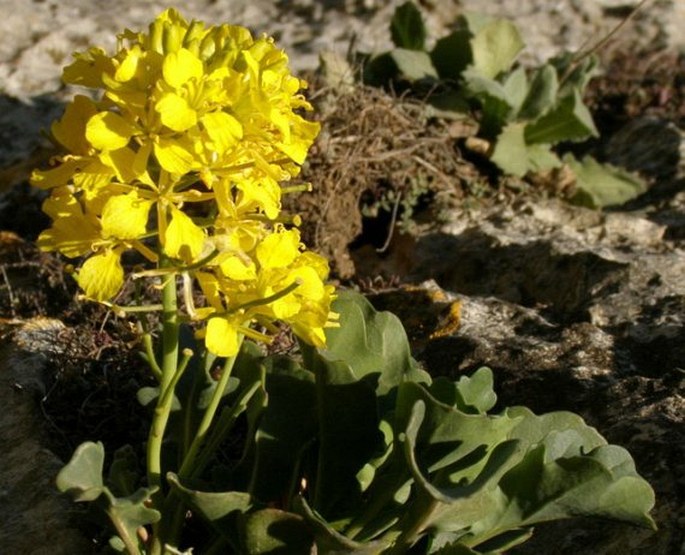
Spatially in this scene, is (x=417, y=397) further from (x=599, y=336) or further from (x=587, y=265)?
(x=587, y=265)

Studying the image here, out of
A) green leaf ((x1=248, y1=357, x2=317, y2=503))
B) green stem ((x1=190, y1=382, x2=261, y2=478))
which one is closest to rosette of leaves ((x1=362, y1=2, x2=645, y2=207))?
green leaf ((x1=248, y1=357, x2=317, y2=503))

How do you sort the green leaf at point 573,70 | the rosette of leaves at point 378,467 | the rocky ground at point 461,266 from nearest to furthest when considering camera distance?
the rosette of leaves at point 378,467 < the rocky ground at point 461,266 < the green leaf at point 573,70

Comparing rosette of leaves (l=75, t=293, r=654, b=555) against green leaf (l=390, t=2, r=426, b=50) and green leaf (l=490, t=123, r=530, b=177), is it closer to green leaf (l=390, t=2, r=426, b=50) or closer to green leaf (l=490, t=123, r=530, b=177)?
green leaf (l=490, t=123, r=530, b=177)

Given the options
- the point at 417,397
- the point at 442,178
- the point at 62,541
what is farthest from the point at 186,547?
the point at 442,178

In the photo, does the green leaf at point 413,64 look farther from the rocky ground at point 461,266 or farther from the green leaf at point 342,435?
the green leaf at point 342,435

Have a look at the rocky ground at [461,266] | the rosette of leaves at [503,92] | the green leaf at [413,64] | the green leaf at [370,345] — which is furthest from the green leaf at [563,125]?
the green leaf at [370,345]
